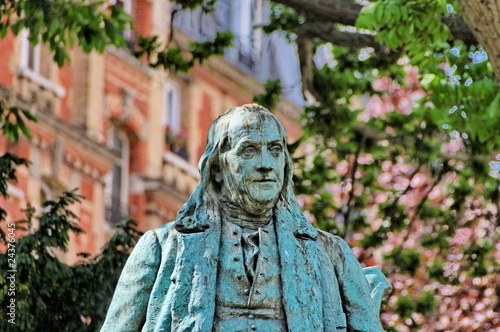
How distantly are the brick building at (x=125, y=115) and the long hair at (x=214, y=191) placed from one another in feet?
76.2

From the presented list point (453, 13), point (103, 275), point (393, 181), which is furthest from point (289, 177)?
point (393, 181)

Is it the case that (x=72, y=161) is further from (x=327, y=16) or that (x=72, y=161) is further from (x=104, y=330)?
(x=104, y=330)

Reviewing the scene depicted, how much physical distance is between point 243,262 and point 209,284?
252mm

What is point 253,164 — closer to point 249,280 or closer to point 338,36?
point 249,280

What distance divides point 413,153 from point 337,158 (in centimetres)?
83

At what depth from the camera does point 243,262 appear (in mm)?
10547

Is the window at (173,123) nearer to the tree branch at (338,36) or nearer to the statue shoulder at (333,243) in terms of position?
the tree branch at (338,36)

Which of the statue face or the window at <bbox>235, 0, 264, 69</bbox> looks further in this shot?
the window at <bbox>235, 0, 264, 69</bbox>

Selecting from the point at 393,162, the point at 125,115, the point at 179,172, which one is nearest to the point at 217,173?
the point at 393,162

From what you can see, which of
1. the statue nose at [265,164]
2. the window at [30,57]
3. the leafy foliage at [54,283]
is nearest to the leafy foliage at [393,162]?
the leafy foliage at [54,283]

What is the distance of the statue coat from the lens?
10.4m

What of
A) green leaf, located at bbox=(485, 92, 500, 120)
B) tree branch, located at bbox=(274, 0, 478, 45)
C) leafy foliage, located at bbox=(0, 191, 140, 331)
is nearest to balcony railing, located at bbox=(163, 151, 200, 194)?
tree branch, located at bbox=(274, 0, 478, 45)

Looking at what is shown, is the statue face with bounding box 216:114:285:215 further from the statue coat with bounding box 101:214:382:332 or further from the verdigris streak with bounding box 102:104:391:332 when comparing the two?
the statue coat with bounding box 101:214:382:332

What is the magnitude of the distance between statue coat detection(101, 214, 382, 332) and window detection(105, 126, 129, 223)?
94.9 feet
